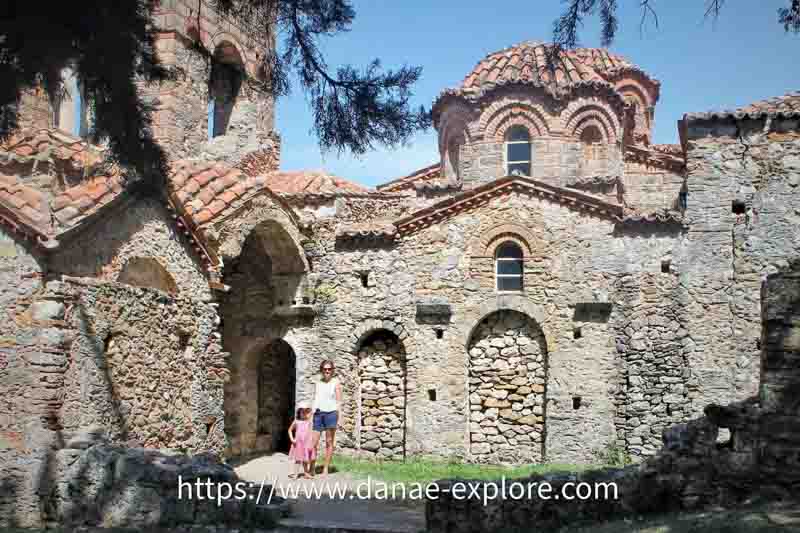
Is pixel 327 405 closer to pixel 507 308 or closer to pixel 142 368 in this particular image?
pixel 142 368

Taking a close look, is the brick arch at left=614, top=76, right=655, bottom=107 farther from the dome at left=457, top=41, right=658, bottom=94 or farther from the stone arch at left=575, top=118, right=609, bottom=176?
the stone arch at left=575, top=118, right=609, bottom=176

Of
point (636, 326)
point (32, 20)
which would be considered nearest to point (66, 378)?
point (32, 20)

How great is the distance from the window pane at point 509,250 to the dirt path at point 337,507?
470 cm

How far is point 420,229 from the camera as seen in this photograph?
48.0ft

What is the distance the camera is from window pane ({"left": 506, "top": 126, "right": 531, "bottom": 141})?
1777 centimetres

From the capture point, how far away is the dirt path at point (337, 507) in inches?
299

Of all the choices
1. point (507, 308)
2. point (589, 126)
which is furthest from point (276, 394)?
point (589, 126)

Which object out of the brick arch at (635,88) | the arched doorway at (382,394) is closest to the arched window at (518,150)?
the arched doorway at (382,394)

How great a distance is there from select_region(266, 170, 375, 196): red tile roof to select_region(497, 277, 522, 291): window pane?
12.9 feet

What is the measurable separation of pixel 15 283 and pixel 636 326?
9.04m

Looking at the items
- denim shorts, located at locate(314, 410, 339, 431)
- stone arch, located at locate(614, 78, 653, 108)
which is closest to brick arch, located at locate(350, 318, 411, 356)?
denim shorts, located at locate(314, 410, 339, 431)

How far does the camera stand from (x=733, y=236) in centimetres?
1306

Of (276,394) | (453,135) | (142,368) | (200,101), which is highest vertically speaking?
(200,101)

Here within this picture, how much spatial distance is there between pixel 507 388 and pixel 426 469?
2103mm
